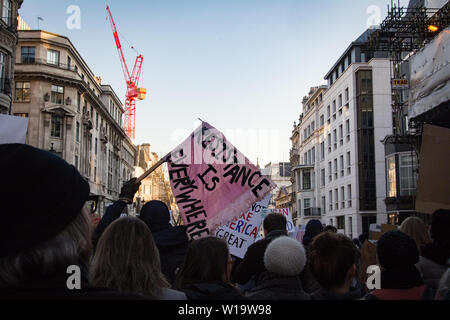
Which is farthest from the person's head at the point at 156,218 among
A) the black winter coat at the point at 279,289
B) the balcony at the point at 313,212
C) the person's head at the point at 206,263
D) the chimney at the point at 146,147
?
the chimney at the point at 146,147

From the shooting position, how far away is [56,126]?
46938mm

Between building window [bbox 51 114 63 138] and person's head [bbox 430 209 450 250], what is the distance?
46.2 meters

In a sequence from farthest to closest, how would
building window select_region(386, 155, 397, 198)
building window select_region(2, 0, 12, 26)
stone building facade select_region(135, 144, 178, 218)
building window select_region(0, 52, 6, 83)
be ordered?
stone building facade select_region(135, 144, 178, 218) → building window select_region(386, 155, 397, 198) → building window select_region(2, 0, 12, 26) → building window select_region(0, 52, 6, 83)

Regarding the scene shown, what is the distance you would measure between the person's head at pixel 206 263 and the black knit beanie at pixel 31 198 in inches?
85.7

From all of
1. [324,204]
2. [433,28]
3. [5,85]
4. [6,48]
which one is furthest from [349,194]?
[6,48]

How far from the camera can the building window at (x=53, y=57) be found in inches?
1863

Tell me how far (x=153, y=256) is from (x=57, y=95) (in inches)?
1876

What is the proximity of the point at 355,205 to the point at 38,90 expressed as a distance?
109 ft

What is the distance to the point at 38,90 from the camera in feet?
150

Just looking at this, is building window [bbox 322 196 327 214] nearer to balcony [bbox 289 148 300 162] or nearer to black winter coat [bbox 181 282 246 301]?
balcony [bbox 289 148 300 162]

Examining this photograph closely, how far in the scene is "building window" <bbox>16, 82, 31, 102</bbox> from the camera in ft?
149

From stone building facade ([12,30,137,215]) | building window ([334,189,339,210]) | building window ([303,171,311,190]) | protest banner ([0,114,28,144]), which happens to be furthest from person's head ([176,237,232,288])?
building window ([303,171,311,190])

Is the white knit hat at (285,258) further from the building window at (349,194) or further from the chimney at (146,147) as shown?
the chimney at (146,147)

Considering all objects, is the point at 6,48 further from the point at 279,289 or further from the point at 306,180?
the point at 306,180
